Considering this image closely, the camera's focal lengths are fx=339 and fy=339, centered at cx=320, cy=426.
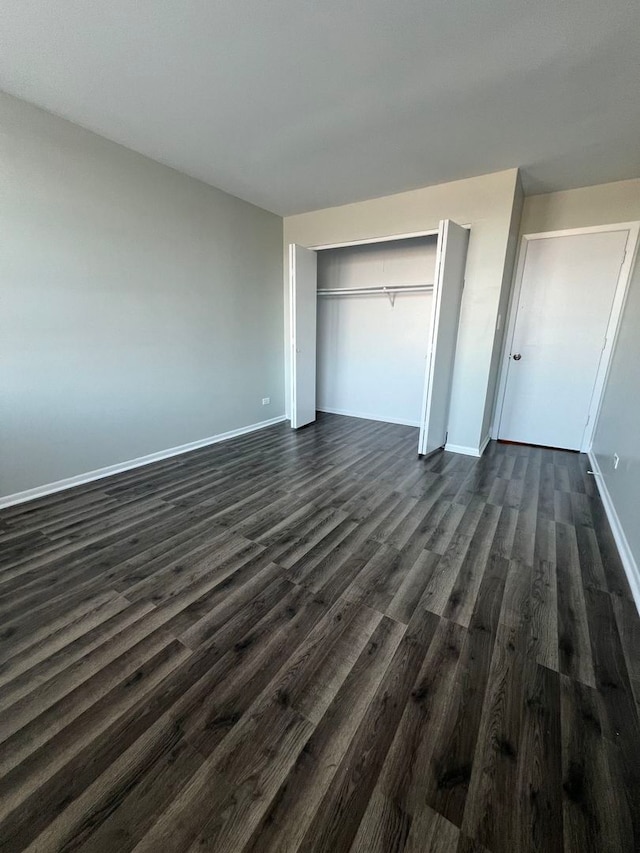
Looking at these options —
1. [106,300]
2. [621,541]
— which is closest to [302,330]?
[106,300]

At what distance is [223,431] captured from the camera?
165 inches

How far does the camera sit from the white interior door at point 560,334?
138 inches

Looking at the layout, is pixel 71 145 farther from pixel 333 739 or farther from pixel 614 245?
pixel 614 245

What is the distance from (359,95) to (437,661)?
10.4 feet

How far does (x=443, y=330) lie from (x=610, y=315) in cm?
176

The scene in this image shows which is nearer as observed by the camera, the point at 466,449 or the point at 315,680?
the point at 315,680

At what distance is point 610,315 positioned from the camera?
350cm

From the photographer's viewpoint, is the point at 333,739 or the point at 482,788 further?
the point at 333,739

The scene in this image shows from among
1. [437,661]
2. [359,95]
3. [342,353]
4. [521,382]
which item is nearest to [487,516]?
[437,661]

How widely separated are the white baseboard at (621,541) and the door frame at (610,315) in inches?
38.1

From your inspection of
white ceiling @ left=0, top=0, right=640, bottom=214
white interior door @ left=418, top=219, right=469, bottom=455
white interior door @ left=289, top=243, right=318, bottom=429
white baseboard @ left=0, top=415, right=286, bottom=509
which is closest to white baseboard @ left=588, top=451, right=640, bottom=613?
white interior door @ left=418, top=219, right=469, bottom=455

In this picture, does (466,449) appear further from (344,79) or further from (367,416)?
(344,79)

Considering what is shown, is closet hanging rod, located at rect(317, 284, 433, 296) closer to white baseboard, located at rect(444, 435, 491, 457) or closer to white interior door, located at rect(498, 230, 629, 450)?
white interior door, located at rect(498, 230, 629, 450)

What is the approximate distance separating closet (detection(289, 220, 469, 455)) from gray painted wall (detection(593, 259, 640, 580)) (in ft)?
4.71
